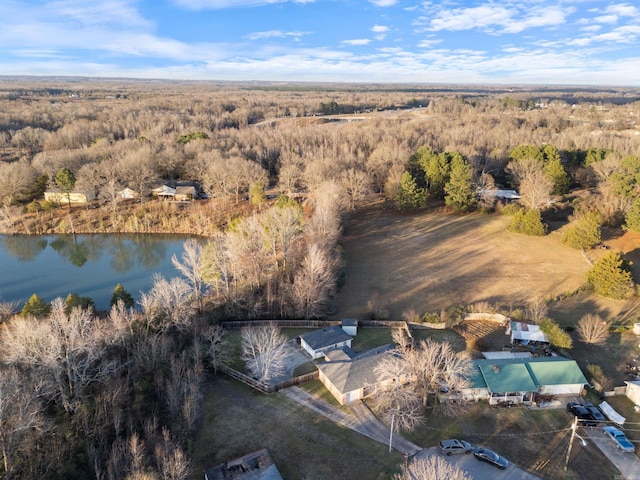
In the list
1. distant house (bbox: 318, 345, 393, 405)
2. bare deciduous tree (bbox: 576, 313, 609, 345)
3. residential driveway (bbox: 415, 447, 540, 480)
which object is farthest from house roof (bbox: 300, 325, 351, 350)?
bare deciduous tree (bbox: 576, 313, 609, 345)

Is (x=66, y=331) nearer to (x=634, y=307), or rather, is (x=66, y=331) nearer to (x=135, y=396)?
(x=135, y=396)

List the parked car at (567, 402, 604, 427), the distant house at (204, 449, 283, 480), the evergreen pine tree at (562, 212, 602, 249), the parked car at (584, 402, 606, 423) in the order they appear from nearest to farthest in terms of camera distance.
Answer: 1. the distant house at (204, 449, 283, 480)
2. the parked car at (567, 402, 604, 427)
3. the parked car at (584, 402, 606, 423)
4. the evergreen pine tree at (562, 212, 602, 249)

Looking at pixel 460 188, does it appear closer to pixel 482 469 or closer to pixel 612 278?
pixel 612 278

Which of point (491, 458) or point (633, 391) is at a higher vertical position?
point (633, 391)

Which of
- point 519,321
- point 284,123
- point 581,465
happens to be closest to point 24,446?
point 581,465

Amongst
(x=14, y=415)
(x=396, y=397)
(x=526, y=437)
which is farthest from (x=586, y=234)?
(x=14, y=415)

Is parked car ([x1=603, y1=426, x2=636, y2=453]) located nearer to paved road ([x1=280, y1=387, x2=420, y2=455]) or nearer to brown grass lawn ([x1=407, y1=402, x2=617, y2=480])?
brown grass lawn ([x1=407, y1=402, x2=617, y2=480])

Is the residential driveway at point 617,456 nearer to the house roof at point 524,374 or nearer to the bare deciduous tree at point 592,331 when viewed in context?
the house roof at point 524,374
